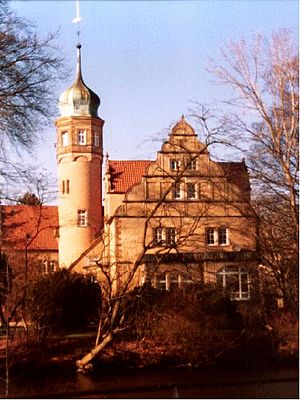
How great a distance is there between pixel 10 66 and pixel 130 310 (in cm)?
438

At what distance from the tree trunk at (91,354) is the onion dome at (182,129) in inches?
128

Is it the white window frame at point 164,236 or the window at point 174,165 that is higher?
the window at point 174,165

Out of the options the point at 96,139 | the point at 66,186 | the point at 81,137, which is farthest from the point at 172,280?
the point at 66,186

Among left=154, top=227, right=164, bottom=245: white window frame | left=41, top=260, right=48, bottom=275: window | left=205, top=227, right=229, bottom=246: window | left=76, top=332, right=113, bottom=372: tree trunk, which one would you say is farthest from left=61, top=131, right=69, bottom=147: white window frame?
left=76, top=332, right=113, bottom=372: tree trunk

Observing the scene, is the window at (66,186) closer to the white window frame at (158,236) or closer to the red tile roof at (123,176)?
the red tile roof at (123,176)

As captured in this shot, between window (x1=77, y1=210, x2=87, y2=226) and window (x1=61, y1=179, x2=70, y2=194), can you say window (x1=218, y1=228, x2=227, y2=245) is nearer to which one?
window (x1=77, y1=210, x2=87, y2=226)

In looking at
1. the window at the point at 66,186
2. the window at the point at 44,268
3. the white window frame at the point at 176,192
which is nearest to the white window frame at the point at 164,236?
the white window frame at the point at 176,192

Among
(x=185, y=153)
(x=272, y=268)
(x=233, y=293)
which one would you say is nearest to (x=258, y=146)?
(x=272, y=268)

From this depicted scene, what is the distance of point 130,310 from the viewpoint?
9594 millimetres

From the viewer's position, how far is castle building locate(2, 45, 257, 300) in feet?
27.6

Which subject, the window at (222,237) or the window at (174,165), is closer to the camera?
the window at (174,165)

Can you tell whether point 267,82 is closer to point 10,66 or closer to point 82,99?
point 10,66

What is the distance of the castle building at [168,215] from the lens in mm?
8414

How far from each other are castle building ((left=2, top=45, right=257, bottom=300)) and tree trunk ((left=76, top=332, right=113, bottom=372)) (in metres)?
0.92
